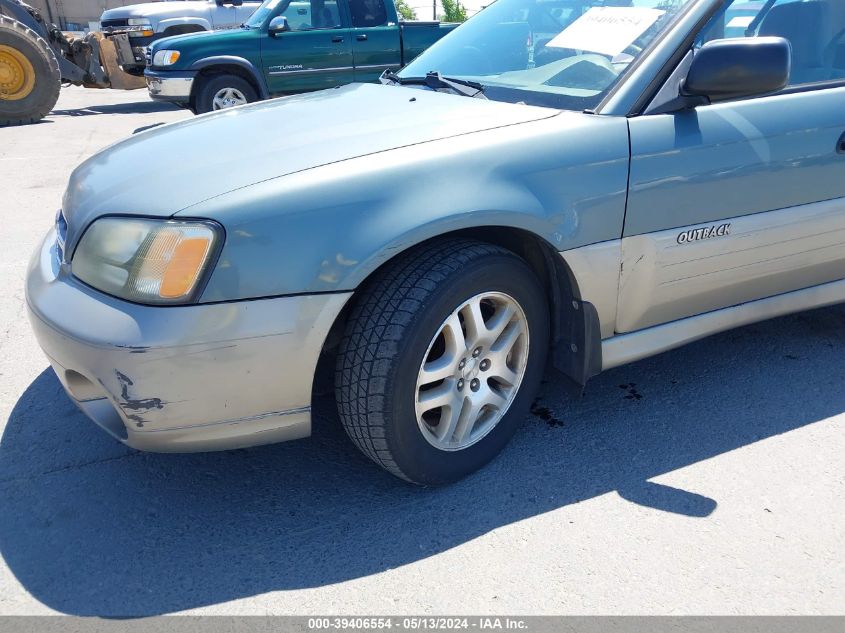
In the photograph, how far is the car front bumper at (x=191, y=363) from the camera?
1.93 m

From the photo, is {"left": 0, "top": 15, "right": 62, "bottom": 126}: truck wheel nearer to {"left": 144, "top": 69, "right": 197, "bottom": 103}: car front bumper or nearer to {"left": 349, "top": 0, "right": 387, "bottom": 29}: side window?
{"left": 144, "top": 69, "right": 197, "bottom": 103}: car front bumper

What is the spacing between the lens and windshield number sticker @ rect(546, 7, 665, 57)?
2662mm

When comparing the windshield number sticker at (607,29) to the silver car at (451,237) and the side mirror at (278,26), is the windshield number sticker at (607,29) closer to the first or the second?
the silver car at (451,237)

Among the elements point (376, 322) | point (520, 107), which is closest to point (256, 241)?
point (376, 322)

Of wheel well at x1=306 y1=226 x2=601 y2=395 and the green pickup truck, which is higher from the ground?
the green pickup truck

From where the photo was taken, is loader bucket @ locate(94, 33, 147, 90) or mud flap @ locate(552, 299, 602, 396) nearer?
mud flap @ locate(552, 299, 602, 396)

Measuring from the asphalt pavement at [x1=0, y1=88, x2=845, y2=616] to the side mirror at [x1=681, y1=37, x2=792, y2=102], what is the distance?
1.25 metres

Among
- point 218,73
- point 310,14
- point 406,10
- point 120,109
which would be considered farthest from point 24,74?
point 406,10

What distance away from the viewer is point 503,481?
2504 millimetres

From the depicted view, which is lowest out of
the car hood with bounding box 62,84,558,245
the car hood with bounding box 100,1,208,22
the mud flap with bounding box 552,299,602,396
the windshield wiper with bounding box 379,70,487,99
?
the mud flap with bounding box 552,299,602,396

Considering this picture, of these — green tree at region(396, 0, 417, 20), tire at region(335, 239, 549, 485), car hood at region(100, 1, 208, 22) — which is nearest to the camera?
tire at region(335, 239, 549, 485)

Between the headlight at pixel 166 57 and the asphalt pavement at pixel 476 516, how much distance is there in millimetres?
6992

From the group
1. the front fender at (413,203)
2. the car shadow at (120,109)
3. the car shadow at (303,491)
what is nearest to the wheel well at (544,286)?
the front fender at (413,203)

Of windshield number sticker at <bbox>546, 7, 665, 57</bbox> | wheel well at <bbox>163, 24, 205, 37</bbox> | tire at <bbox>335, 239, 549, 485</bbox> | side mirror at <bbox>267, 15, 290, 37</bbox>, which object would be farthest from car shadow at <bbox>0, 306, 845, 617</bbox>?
wheel well at <bbox>163, 24, 205, 37</bbox>
